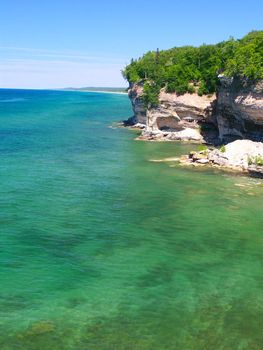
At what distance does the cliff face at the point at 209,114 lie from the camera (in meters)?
53.6

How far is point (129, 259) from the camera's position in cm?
2584

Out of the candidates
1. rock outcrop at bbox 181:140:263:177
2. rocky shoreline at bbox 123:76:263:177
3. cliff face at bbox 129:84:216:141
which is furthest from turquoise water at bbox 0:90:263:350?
cliff face at bbox 129:84:216:141

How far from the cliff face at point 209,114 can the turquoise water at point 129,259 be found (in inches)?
462

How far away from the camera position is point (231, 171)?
47656mm

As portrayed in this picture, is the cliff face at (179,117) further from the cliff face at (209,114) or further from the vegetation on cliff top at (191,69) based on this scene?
the vegetation on cliff top at (191,69)

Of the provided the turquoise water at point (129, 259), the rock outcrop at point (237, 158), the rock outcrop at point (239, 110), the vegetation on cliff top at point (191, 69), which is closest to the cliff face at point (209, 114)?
the rock outcrop at point (239, 110)

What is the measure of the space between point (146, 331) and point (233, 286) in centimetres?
646

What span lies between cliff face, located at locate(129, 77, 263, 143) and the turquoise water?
11.7m

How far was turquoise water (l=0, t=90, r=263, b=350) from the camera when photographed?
738 inches

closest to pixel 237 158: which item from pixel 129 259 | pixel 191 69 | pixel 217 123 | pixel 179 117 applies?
pixel 217 123

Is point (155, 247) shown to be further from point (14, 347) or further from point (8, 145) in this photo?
point (8, 145)

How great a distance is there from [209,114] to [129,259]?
4543cm

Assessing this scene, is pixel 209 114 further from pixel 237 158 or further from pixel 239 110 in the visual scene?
pixel 237 158

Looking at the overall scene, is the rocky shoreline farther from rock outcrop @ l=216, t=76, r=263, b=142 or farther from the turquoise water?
the turquoise water
